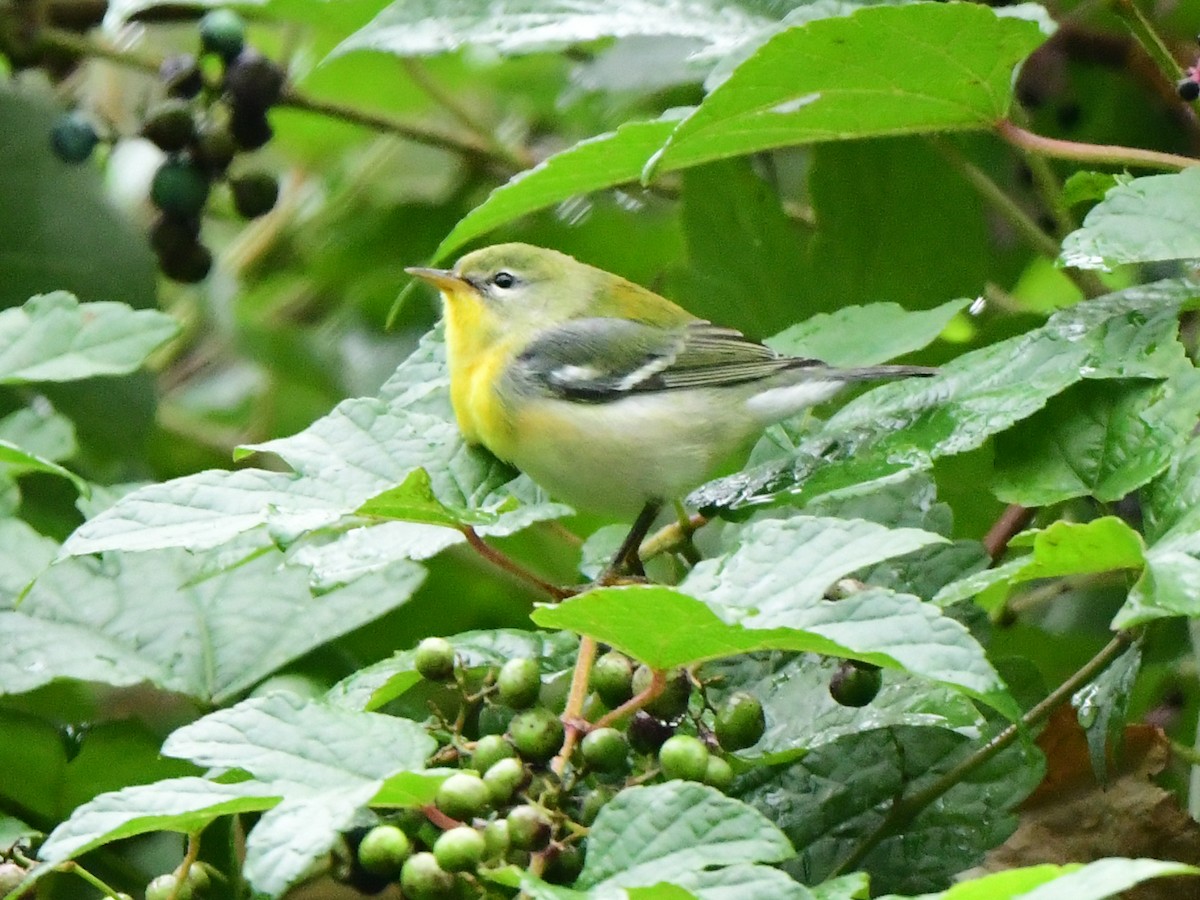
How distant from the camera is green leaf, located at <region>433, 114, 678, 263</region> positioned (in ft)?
5.89

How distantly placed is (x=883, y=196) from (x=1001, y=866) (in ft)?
3.51

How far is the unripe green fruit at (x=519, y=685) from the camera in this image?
1510mm

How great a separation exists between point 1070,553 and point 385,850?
69cm

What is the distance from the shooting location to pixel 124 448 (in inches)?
116

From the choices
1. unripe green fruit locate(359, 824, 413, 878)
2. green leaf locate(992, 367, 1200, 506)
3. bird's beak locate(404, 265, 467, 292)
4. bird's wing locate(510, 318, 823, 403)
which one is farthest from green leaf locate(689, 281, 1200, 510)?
bird's beak locate(404, 265, 467, 292)

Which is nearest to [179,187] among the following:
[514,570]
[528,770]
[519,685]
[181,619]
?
[181,619]

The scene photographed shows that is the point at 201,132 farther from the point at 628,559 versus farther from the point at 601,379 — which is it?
the point at 628,559

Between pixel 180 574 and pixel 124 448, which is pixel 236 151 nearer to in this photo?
pixel 124 448

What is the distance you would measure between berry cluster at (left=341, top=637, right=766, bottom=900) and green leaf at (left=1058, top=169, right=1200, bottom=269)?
606 mm

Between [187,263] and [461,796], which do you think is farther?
[187,263]

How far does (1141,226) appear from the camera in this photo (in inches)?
64.1

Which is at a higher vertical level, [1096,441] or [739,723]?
[1096,441]

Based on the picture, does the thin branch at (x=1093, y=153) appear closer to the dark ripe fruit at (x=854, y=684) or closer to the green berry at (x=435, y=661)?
the dark ripe fruit at (x=854, y=684)

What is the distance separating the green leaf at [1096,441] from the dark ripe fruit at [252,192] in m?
1.75
